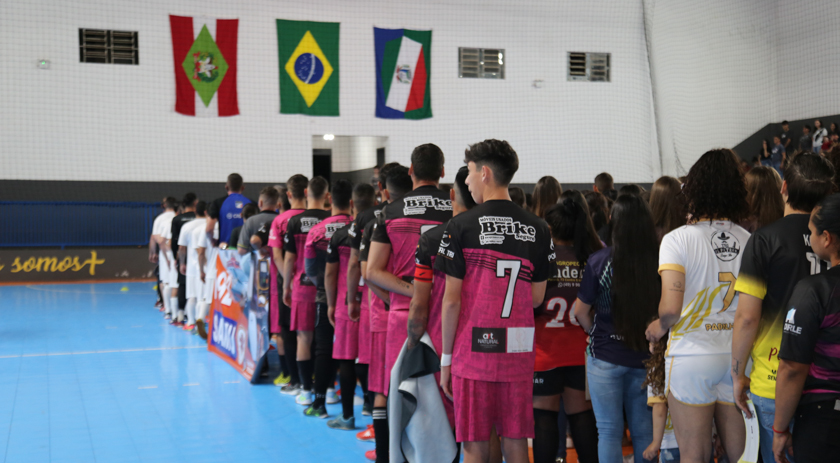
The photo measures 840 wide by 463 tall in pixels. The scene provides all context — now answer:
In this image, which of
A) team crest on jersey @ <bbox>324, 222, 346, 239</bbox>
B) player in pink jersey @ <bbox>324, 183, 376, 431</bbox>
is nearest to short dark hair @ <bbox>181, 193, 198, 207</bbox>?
team crest on jersey @ <bbox>324, 222, 346, 239</bbox>

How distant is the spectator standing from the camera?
2.22 metres

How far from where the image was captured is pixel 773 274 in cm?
256

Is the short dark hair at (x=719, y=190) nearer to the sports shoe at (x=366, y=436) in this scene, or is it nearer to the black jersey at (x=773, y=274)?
the black jersey at (x=773, y=274)

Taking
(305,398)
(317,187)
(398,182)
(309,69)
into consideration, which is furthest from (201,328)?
(309,69)

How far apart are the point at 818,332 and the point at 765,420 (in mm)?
504

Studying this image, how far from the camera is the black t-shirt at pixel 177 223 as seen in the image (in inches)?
387

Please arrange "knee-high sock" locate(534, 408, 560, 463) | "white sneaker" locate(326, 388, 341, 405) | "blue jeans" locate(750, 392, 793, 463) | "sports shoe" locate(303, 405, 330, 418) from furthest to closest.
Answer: "white sneaker" locate(326, 388, 341, 405) → "sports shoe" locate(303, 405, 330, 418) → "knee-high sock" locate(534, 408, 560, 463) → "blue jeans" locate(750, 392, 793, 463)

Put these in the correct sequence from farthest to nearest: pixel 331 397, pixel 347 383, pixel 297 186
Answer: pixel 331 397, pixel 297 186, pixel 347 383

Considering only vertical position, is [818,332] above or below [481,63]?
below

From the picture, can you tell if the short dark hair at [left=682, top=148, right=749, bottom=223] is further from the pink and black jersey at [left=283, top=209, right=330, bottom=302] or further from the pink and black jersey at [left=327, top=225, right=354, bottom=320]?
the pink and black jersey at [left=283, top=209, right=330, bottom=302]

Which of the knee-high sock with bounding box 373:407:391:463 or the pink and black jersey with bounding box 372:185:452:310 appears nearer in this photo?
the pink and black jersey with bounding box 372:185:452:310

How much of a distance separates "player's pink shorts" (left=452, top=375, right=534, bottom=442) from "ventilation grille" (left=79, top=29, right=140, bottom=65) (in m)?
16.3

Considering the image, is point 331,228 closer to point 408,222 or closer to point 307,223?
point 307,223

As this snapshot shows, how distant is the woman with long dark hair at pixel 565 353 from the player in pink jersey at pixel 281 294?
9.48ft
